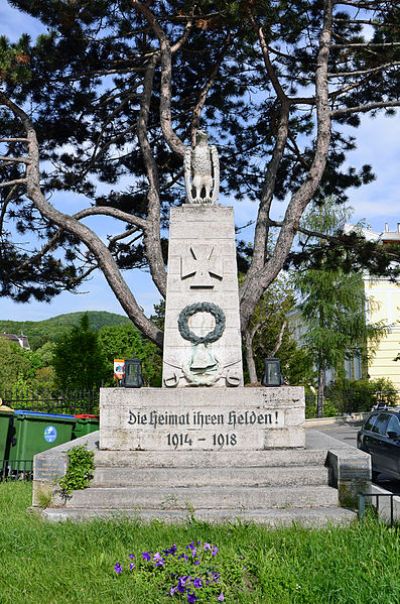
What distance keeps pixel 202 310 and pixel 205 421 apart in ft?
5.90

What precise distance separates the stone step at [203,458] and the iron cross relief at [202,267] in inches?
103

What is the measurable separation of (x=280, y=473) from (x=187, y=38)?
403 inches

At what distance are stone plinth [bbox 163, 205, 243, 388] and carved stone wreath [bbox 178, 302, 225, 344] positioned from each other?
1 centimetres

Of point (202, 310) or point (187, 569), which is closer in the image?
point (187, 569)

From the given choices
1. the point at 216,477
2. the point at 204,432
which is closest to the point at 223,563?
the point at 216,477

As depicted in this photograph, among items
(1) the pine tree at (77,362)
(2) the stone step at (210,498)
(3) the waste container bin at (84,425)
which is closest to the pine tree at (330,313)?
(1) the pine tree at (77,362)

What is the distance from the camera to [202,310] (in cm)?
956

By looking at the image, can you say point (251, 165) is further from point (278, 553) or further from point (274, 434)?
point (278, 553)

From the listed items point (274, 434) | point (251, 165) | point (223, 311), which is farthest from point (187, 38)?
point (274, 434)

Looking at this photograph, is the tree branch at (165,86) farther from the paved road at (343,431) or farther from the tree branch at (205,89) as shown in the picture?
the paved road at (343,431)

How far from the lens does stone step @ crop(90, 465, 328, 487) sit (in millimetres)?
7547

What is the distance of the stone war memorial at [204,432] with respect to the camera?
7.10 metres


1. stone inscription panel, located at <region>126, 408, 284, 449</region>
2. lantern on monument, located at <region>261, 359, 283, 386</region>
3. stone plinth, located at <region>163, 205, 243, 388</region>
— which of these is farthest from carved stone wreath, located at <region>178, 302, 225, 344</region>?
stone inscription panel, located at <region>126, 408, 284, 449</region>

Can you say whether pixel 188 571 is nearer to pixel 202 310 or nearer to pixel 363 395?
pixel 202 310
